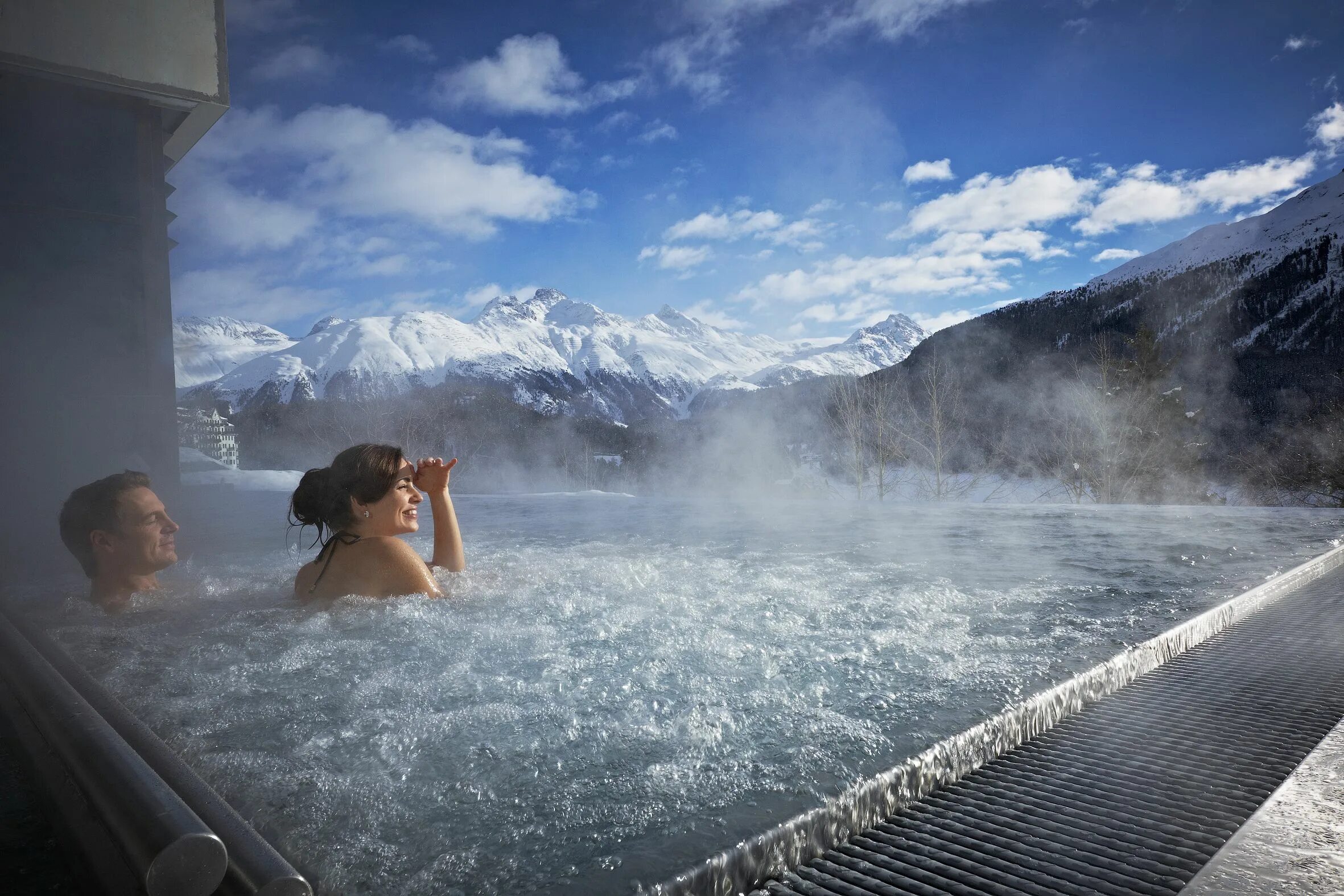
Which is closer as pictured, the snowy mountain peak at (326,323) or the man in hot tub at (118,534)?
the man in hot tub at (118,534)

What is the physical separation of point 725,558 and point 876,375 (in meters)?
18.9

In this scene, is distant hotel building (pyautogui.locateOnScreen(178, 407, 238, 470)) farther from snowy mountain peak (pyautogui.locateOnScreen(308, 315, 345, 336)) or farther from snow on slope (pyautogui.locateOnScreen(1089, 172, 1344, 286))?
snowy mountain peak (pyautogui.locateOnScreen(308, 315, 345, 336))

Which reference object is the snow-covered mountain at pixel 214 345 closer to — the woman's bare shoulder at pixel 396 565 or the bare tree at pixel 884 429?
the woman's bare shoulder at pixel 396 565

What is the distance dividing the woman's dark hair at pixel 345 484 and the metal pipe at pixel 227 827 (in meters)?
0.99

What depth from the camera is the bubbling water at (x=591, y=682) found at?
76 centimetres

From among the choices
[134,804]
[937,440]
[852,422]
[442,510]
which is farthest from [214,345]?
[134,804]

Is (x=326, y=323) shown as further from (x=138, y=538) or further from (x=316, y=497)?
(x=316, y=497)

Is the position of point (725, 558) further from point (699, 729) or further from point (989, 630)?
point (699, 729)

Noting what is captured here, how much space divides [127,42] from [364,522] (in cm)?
291

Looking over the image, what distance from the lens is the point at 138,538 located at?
189cm

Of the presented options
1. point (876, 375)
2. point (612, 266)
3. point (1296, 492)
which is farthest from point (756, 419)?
point (1296, 492)

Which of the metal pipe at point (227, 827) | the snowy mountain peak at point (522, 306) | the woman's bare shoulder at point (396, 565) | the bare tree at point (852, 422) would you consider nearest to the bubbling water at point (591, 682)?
the woman's bare shoulder at point (396, 565)

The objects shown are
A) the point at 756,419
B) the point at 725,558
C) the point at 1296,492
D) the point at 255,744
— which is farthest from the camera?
the point at 756,419

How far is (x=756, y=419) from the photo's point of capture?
2319 centimetres
